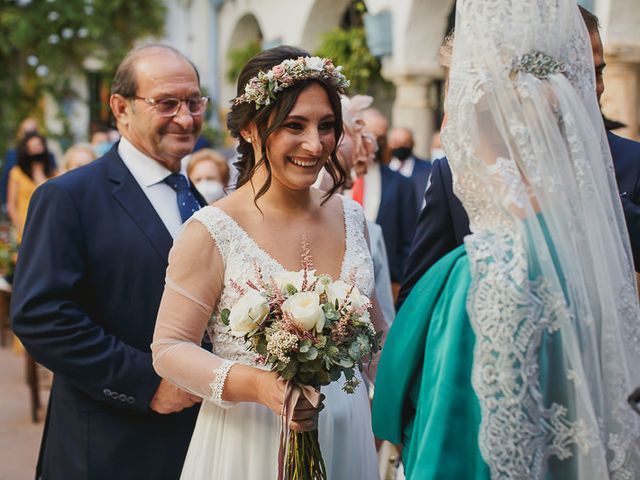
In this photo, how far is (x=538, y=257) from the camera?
218cm

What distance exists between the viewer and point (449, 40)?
2844 mm


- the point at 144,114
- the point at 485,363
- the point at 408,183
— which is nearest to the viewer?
the point at 485,363

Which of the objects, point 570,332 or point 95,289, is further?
point 95,289

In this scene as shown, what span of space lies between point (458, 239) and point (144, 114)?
137 cm

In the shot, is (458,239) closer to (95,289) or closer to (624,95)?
(95,289)

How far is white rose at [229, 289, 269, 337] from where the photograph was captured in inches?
99.0

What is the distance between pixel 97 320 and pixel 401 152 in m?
7.43

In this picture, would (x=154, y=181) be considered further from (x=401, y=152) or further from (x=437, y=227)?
(x=401, y=152)

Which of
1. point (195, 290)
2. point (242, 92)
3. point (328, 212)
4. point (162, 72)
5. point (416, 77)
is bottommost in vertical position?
point (195, 290)

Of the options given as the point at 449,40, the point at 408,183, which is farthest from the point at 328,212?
the point at 408,183

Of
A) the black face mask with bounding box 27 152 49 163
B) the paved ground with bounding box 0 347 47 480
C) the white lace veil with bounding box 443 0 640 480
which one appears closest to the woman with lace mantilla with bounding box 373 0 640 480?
the white lace veil with bounding box 443 0 640 480

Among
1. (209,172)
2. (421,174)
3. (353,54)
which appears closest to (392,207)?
(209,172)

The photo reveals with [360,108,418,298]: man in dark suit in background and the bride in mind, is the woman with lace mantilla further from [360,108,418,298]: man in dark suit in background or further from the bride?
[360,108,418,298]: man in dark suit in background

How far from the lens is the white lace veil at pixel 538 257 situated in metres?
2.16
